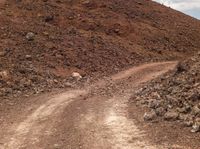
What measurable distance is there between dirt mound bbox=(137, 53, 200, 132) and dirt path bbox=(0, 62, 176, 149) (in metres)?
1.06

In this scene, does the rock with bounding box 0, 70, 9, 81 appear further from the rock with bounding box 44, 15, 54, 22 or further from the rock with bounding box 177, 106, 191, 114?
the rock with bounding box 44, 15, 54, 22

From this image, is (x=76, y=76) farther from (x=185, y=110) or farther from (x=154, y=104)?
(x=185, y=110)

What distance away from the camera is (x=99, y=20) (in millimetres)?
40438

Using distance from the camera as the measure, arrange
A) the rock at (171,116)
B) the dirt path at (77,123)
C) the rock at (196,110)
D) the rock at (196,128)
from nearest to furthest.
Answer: the dirt path at (77,123)
the rock at (196,128)
the rock at (196,110)
the rock at (171,116)

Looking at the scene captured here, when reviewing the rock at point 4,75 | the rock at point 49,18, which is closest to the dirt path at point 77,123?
the rock at point 4,75

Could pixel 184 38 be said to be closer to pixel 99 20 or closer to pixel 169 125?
pixel 99 20

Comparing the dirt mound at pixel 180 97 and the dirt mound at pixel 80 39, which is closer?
the dirt mound at pixel 180 97

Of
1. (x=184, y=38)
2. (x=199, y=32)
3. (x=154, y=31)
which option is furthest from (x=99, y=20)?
(x=199, y=32)

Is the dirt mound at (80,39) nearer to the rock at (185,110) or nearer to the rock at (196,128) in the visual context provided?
the rock at (185,110)

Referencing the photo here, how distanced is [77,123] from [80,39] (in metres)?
20.6

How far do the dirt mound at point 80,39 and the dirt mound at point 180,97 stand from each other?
782 cm

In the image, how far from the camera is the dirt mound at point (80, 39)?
2688 cm

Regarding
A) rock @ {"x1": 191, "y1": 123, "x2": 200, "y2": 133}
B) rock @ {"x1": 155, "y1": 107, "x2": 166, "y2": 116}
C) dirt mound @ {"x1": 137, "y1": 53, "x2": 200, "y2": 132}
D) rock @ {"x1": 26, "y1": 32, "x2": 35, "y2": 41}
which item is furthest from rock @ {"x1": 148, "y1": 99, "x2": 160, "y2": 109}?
rock @ {"x1": 26, "y1": 32, "x2": 35, "y2": 41}

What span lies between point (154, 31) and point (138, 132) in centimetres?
3093
